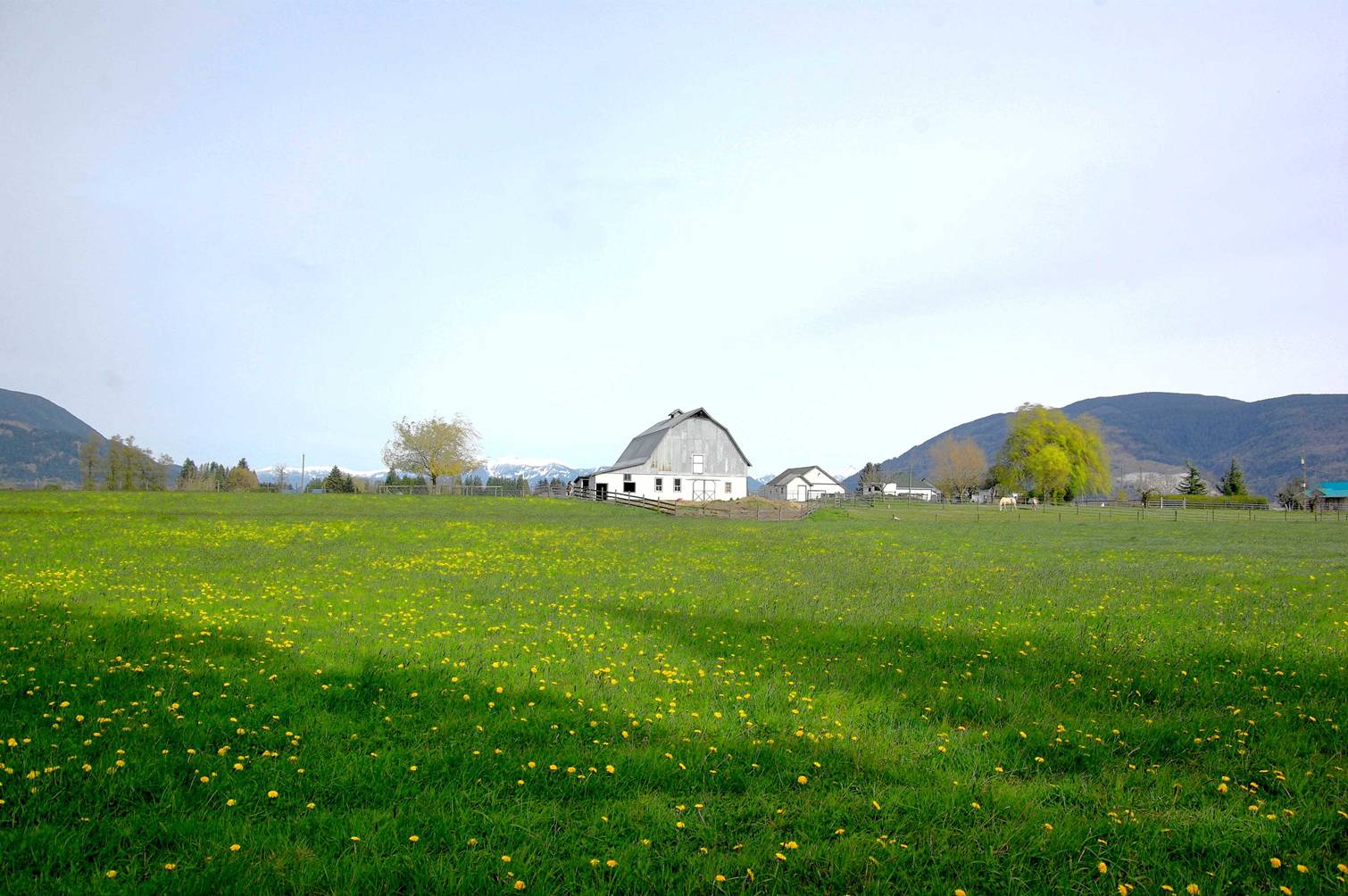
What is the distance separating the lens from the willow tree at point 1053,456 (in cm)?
9575

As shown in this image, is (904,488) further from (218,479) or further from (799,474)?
(218,479)

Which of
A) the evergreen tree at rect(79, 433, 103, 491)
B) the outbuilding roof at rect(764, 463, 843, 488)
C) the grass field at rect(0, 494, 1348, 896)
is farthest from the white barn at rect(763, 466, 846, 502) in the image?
the grass field at rect(0, 494, 1348, 896)

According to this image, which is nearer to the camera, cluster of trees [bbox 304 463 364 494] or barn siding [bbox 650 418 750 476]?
barn siding [bbox 650 418 750 476]

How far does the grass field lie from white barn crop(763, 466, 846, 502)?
121206 mm

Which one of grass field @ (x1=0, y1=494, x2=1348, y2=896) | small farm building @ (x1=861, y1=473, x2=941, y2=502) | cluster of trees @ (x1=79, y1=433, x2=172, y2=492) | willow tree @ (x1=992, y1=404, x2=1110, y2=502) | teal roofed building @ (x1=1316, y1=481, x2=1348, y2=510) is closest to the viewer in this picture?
grass field @ (x1=0, y1=494, x2=1348, y2=896)

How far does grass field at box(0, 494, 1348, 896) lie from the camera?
4.29 meters

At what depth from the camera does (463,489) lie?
86.4 m

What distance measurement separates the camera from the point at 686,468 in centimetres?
7650

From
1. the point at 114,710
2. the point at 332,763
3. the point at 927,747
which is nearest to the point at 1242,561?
the point at 927,747

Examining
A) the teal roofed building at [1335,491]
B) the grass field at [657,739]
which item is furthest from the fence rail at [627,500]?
the teal roofed building at [1335,491]

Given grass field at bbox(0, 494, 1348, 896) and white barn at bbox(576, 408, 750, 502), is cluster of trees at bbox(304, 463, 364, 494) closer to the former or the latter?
white barn at bbox(576, 408, 750, 502)

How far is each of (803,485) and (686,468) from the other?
64.3m

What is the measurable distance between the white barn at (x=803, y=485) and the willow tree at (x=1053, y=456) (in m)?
35.3

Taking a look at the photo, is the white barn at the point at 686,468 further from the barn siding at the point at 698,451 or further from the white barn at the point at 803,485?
the white barn at the point at 803,485
